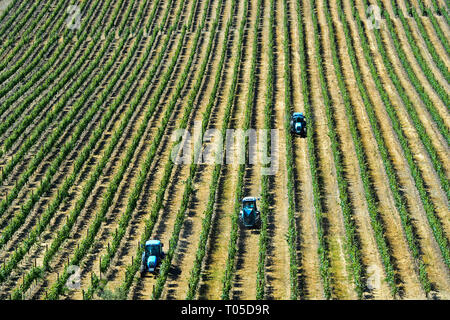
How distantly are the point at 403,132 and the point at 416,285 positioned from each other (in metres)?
14.6

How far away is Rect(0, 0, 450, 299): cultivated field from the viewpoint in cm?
2767

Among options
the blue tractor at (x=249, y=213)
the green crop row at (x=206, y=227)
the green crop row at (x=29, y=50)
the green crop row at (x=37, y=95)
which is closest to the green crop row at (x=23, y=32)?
the green crop row at (x=29, y=50)

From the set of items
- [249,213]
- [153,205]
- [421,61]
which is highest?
[421,61]

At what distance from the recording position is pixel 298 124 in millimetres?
38969

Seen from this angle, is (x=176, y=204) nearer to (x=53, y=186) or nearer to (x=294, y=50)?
(x=53, y=186)

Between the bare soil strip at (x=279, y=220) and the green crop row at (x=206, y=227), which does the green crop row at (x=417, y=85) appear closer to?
the bare soil strip at (x=279, y=220)

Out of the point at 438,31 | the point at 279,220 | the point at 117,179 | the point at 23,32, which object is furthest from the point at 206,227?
the point at 23,32

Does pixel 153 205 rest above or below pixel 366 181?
below

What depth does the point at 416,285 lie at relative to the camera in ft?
87.6

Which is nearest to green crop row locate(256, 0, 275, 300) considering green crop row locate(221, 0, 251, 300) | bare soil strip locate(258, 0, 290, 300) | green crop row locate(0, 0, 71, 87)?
bare soil strip locate(258, 0, 290, 300)

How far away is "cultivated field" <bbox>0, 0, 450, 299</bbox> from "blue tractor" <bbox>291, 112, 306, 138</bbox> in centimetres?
48

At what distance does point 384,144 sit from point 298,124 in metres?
4.75

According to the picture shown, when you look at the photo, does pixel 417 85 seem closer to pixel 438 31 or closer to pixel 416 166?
pixel 416 166

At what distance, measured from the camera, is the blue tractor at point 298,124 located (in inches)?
1537
